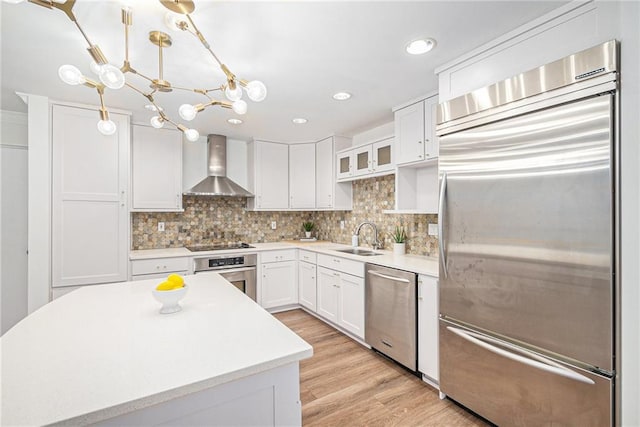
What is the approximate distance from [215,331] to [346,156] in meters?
A: 2.89

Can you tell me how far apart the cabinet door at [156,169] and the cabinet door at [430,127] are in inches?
108

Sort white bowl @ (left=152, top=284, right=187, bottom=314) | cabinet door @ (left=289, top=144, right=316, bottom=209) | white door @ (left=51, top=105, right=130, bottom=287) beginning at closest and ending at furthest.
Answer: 1. white bowl @ (left=152, top=284, right=187, bottom=314)
2. white door @ (left=51, top=105, right=130, bottom=287)
3. cabinet door @ (left=289, top=144, right=316, bottom=209)

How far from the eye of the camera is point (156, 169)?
3.34 metres

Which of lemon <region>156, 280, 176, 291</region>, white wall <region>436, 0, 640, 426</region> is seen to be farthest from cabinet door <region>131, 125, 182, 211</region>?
white wall <region>436, 0, 640, 426</region>

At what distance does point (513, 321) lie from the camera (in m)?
1.59

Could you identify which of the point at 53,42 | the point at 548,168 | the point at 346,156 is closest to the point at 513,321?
the point at 548,168

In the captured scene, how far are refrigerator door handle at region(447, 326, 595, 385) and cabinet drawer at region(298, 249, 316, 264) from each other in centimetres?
200

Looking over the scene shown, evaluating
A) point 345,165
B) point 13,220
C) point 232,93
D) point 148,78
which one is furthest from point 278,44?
point 13,220

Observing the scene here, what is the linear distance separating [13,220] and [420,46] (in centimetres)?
423

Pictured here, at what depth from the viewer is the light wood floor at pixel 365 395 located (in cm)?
185

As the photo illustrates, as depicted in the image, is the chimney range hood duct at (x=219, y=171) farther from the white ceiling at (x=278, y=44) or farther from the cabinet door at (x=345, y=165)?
the cabinet door at (x=345, y=165)

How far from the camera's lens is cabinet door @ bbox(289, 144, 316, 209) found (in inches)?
165

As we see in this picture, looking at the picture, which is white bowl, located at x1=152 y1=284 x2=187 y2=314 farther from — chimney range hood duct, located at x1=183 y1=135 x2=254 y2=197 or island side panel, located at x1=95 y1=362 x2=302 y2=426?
chimney range hood duct, located at x1=183 y1=135 x2=254 y2=197

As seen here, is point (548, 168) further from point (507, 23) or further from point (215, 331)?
point (215, 331)
